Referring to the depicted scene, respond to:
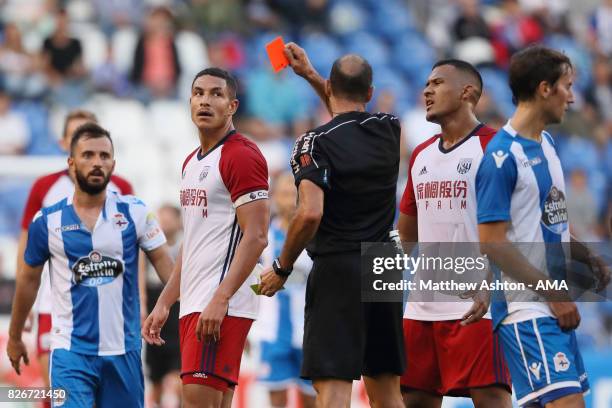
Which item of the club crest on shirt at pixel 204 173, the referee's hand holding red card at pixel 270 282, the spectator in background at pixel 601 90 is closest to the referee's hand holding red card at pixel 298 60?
the club crest on shirt at pixel 204 173

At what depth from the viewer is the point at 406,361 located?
7.36 metres

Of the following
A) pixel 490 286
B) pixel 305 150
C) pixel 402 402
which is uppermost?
pixel 305 150

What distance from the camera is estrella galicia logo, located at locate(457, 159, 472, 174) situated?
293 inches

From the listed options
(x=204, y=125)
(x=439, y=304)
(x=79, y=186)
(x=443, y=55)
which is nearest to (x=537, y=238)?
(x=439, y=304)

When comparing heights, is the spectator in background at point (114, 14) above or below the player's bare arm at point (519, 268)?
above

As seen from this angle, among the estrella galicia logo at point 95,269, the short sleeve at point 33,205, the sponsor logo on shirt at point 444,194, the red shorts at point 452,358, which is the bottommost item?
the red shorts at point 452,358

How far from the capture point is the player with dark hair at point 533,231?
6.18 m

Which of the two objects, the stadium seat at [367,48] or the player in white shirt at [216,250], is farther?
the stadium seat at [367,48]

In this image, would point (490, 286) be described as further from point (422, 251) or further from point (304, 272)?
point (304, 272)

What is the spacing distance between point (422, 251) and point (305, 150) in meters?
1.10

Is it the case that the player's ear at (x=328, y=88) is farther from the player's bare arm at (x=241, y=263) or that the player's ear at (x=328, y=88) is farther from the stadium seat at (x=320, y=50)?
the stadium seat at (x=320, y=50)

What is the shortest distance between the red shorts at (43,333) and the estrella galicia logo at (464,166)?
341 centimetres

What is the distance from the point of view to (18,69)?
17109 millimetres

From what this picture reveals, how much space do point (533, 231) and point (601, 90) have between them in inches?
612
